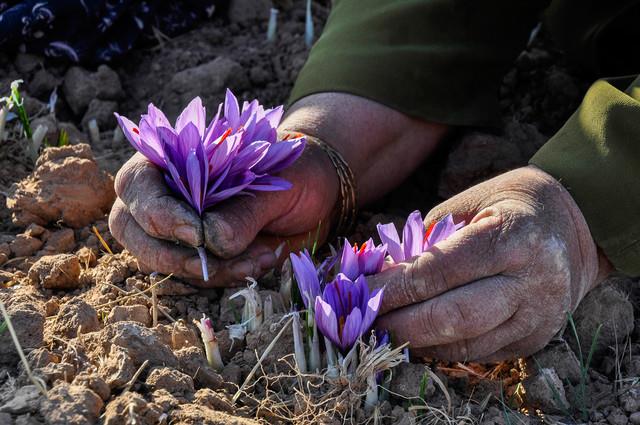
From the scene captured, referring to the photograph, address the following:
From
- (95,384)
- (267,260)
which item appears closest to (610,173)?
(267,260)

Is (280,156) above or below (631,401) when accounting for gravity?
above

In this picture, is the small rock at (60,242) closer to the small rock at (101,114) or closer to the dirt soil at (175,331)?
the dirt soil at (175,331)

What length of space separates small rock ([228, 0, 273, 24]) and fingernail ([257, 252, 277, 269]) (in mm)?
1608

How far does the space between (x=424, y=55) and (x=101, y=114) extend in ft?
3.60

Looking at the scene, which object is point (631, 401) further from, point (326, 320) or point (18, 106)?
point (18, 106)

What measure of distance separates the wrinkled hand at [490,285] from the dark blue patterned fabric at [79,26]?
165cm

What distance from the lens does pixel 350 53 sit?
2529mm

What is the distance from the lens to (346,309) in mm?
1712

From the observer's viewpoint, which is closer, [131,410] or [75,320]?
[131,410]

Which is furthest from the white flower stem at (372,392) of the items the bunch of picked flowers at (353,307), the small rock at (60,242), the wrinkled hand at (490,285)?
the small rock at (60,242)

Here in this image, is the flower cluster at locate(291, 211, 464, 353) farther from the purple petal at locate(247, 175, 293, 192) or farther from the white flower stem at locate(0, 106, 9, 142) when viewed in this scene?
the white flower stem at locate(0, 106, 9, 142)

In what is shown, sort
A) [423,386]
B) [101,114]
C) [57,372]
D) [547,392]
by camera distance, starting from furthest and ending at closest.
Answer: [101,114]
[547,392]
[423,386]
[57,372]

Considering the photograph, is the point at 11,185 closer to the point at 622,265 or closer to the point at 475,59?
the point at 475,59

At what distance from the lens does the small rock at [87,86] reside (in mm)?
2885
